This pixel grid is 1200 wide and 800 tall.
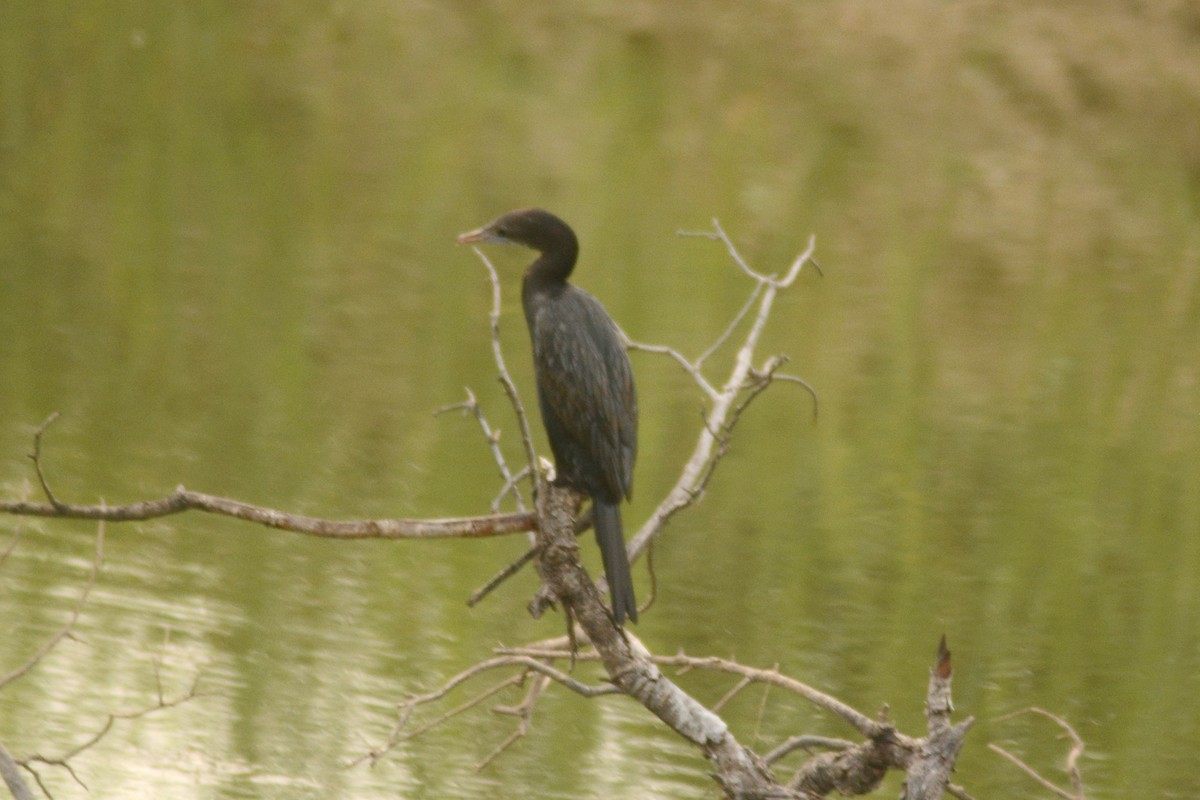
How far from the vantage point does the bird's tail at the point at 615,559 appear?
4051mm

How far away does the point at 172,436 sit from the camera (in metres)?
8.63

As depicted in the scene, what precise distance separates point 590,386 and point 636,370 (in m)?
5.89

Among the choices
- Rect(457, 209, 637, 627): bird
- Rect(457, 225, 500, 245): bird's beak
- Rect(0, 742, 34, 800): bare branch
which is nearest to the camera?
Rect(0, 742, 34, 800): bare branch

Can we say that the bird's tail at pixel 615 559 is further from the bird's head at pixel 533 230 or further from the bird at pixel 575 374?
the bird's head at pixel 533 230

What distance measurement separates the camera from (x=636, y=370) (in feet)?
34.1

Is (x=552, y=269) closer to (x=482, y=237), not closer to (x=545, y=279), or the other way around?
(x=545, y=279)

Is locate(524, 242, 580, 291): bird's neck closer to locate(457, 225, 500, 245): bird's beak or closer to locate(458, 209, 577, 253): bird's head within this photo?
locate(458, 209, 577, 253): bird's head

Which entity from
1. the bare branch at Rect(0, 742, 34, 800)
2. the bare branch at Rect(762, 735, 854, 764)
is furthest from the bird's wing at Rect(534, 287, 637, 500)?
the bare branch at Rect(0, 742, 34, 800)

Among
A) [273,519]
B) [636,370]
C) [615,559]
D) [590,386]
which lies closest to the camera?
[273,519]

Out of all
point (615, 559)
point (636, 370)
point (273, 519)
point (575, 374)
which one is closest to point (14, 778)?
point (273, 519)

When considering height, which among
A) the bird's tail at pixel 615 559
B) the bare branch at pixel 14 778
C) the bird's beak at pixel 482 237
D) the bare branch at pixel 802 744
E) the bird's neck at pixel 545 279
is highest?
the bird's beak at pixel 482 237

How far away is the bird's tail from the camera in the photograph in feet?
13.3

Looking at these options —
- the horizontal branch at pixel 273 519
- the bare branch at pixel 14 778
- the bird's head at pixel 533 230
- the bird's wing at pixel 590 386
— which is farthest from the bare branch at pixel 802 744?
the bare branch at pixel 14 778

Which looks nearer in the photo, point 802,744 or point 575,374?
point 802,744
